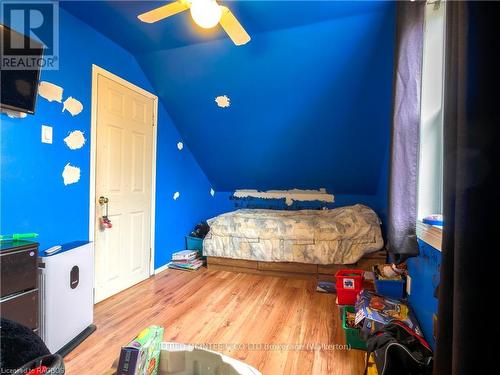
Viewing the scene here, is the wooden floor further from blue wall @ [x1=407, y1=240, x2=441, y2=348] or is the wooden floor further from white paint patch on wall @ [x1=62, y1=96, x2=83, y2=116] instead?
white paint patch on wall @ [x1=62, y1=96, x2=83, y2=116]

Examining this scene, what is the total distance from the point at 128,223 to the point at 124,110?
45.3 inches

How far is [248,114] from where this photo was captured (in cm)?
318

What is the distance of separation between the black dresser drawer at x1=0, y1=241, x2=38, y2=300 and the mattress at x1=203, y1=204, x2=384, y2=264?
6.76ft

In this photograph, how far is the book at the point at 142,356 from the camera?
114 centimetres

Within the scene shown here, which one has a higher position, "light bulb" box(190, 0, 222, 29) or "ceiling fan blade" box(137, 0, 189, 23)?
"ceiling fan blade" box(137, 0, 189, 23)

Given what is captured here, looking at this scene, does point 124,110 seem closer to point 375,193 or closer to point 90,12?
point 90,12

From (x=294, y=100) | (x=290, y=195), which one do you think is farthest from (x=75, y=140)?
(x=290, y=195)

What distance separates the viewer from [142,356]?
1.19 metres

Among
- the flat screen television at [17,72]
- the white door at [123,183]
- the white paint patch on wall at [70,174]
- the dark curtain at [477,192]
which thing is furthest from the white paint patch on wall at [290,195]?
the dark curtain at [477,192]

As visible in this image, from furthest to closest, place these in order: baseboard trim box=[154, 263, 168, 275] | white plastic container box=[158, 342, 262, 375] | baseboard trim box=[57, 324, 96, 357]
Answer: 1. baseboard trim box=[154, 263, 168, 275]
2. baseboard trim box=[57, 324, 96, 357]
3. white plastic container box=[158, 342, 262, 375]

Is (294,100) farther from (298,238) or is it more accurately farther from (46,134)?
(46,134)

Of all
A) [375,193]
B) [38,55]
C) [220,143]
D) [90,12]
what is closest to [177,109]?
[220,143]

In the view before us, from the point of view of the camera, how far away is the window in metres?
1.72

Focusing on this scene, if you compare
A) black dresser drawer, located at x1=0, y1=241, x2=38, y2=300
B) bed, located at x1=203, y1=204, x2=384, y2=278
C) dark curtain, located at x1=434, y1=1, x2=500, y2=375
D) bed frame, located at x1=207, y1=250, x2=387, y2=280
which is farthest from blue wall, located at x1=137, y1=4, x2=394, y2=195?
black dresser drawer, located at x1=0, y1=241, x2=38, y2=300
